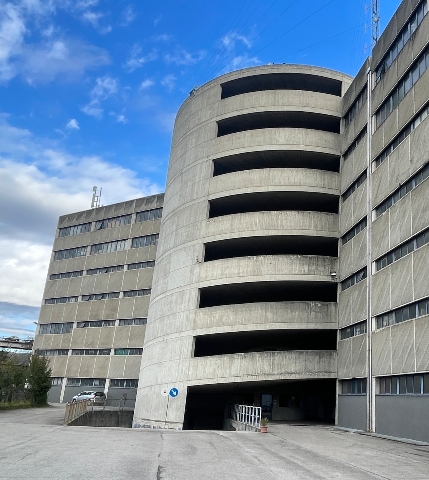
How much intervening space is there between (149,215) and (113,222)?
6.37 metres

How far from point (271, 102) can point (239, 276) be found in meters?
15.0

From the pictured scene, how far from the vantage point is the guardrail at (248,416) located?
29.0 metres

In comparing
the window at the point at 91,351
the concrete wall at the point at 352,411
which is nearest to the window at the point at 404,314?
the concrete wall at the point at 352,411

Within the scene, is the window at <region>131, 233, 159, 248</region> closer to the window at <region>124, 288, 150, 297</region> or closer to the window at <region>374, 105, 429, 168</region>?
the window at <region>124, 288, 150, 297</region>

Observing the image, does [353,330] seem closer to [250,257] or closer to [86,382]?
[250,257]

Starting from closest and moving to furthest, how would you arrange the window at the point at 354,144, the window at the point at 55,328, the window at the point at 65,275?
the window at the point at 354,144 → the window at the point at 55,328 → the window at the point at 65,275

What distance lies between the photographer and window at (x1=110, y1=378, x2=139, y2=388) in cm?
5609

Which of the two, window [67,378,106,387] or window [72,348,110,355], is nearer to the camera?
window [67,378,106,387]

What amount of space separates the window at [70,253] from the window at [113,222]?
12.3 ft

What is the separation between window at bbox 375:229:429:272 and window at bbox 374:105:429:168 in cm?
635

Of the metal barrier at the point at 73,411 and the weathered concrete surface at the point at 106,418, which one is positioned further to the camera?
the weathered concrete surface at the point at 106,418

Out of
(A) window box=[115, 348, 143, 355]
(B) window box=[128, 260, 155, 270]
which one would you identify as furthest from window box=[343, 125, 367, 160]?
(A) window box=[115, 348, 143, 355]

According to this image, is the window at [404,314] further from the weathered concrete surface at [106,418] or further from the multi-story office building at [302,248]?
the weathered concrete surface at [106,418]

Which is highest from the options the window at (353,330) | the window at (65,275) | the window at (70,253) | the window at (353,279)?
the window at (70,253)
